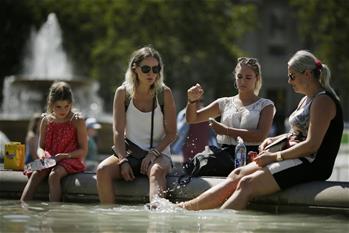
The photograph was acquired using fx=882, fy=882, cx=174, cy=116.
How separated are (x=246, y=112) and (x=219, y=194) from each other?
1128mm

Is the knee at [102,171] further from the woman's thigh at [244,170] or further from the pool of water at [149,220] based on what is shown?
the woman's thigh at [244,170]

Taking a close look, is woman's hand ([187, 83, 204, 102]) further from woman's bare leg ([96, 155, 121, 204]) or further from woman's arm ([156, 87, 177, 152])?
woman's bare leg ([96, 155, 121, 204])

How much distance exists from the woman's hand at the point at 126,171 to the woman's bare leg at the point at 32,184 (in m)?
0.96

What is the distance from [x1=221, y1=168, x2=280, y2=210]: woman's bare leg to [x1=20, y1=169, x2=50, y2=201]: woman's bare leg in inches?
83.8

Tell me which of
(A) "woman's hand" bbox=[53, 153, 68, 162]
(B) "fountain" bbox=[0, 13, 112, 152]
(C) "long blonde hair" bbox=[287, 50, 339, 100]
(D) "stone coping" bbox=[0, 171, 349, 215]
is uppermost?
(B) "fountain" bbox=[0, 13, 112, 152]

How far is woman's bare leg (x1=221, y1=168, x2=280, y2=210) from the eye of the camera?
25.8 feet

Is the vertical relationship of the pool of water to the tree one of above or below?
below

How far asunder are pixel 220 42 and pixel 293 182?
121ft

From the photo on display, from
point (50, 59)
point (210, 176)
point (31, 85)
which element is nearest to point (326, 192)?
point (210, 176)

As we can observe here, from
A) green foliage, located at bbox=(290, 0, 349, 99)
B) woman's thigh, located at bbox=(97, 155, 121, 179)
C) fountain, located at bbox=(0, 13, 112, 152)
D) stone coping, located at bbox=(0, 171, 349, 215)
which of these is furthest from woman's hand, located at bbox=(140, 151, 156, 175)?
green foliage, located at bbox=(290, 0, 349, 99)

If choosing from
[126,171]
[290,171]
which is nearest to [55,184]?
[126,171]

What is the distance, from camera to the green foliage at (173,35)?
43.7 m

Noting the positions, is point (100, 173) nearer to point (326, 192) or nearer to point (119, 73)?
point (326, 192)

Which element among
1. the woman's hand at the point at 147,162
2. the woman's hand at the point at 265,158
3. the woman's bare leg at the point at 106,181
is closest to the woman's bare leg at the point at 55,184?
the woman's bare leg at the point at 106,181
